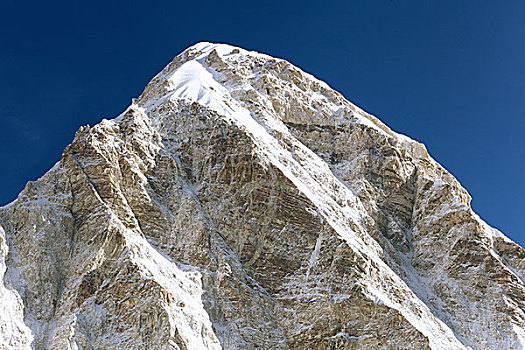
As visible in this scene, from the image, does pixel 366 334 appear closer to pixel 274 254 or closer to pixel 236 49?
pixel 274 254

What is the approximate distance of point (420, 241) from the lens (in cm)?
6912

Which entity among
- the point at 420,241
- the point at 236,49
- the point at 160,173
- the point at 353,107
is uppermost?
the point at 236,49

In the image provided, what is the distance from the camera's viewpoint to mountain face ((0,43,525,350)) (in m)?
48.6

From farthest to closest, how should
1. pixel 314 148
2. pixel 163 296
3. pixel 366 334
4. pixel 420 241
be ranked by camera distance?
pixel 314 148 < pixel 420 241 < pixel 366 334 < pixel 163 296

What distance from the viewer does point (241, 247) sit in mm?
57625

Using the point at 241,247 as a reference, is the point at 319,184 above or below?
above

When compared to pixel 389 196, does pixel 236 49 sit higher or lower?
higher

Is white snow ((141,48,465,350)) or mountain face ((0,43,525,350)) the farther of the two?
white snow ((141,48,465,350))

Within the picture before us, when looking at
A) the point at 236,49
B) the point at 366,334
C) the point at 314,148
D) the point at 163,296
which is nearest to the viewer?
the point at 163,296

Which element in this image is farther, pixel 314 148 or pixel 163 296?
pixel 314 148

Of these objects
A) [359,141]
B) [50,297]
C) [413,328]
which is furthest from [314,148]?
[50,297]

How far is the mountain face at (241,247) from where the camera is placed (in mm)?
48625

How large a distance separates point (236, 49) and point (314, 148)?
3078 centimetres

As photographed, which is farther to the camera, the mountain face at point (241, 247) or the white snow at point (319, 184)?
the white snow at point (319, 184)
